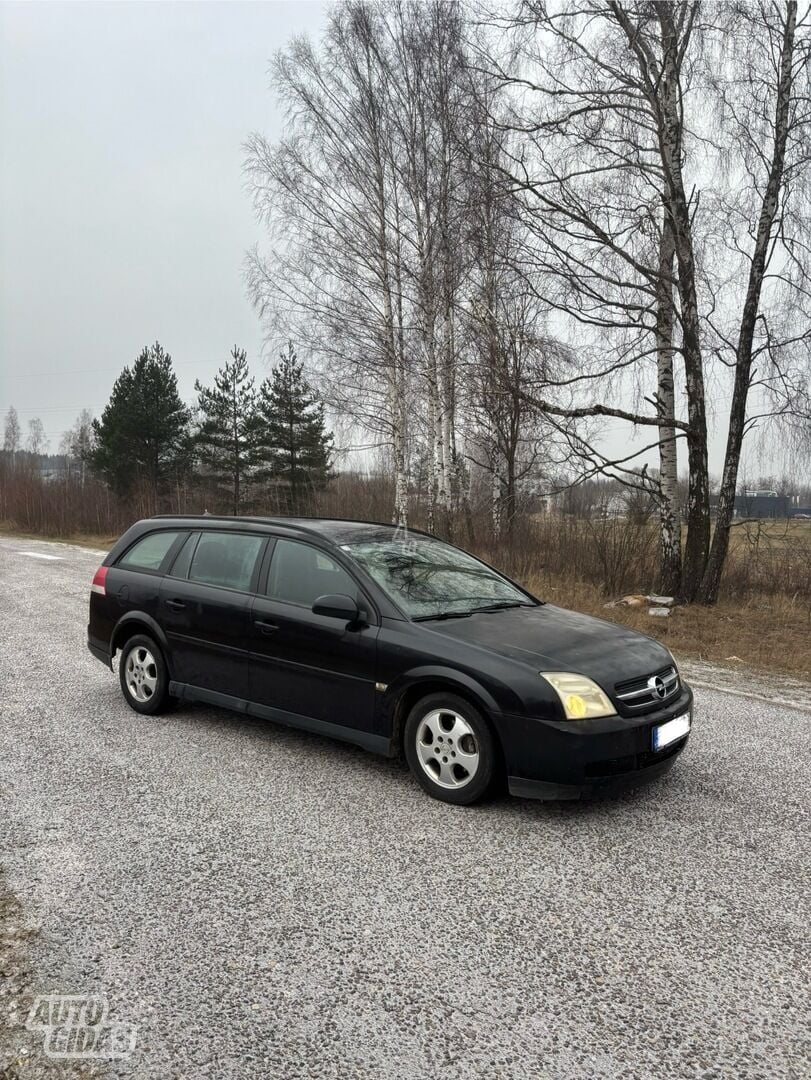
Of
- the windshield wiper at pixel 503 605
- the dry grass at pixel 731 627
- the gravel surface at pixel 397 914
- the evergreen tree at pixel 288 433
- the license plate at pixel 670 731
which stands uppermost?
the evergreen tree at pixel 288 433

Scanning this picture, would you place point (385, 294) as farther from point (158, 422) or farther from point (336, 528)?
point (158, 422)

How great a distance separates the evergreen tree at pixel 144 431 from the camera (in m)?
37.6

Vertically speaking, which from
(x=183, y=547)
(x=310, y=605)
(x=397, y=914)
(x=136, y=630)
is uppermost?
(x=183, y=547)

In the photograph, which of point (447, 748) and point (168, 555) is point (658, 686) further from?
point (168, 555)

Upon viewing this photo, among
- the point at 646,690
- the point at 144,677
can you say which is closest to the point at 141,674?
the point at 144,677

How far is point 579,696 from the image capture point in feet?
12.4

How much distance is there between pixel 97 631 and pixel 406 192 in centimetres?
1443

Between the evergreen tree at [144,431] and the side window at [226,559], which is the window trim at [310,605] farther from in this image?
the evergreen tree at [144,431]

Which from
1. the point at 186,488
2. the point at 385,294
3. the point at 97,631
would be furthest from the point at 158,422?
the point at 97,631

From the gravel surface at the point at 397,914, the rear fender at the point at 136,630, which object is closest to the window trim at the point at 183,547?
the rear fender at the point at 136,630

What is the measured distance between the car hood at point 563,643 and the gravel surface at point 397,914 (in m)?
0.75

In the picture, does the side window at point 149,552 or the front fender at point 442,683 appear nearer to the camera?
the front fender at point 442,683

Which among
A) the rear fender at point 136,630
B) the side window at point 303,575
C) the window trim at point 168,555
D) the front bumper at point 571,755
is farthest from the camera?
the window trim at point 168,555

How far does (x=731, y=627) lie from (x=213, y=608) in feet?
24.8
